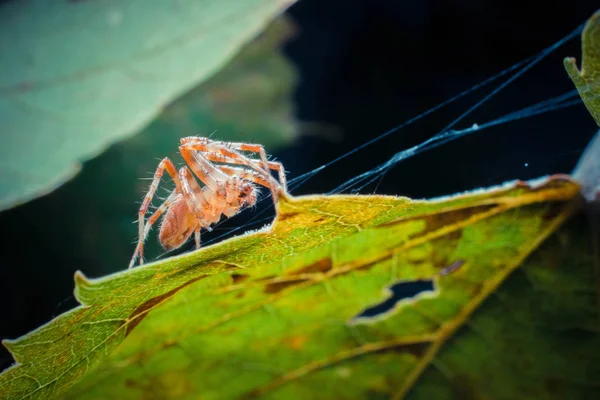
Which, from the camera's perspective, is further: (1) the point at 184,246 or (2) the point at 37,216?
(2) the point at 37,216

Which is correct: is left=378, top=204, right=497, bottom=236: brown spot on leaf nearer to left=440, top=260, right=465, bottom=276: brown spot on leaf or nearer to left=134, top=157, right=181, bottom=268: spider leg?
left=440, top=260, right=465, bottom=276: brown spot on leaf

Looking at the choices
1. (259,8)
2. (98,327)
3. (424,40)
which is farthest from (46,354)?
(424,40)

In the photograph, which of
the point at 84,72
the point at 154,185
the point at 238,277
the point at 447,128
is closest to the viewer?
the point at 238,277

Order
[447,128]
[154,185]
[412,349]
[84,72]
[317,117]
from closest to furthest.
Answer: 1. [412,349]
2. [84,72]
3. [447,128]
4. [154,185]
5. [317,117]

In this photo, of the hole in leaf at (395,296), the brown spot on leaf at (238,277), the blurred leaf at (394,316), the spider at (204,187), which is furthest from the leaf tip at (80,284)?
the spider at (204,187)

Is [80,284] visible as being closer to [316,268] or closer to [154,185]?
[316,268]

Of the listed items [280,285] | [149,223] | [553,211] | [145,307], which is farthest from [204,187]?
[553,211]

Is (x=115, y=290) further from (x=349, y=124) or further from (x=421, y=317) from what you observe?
(x=349, y=124)
